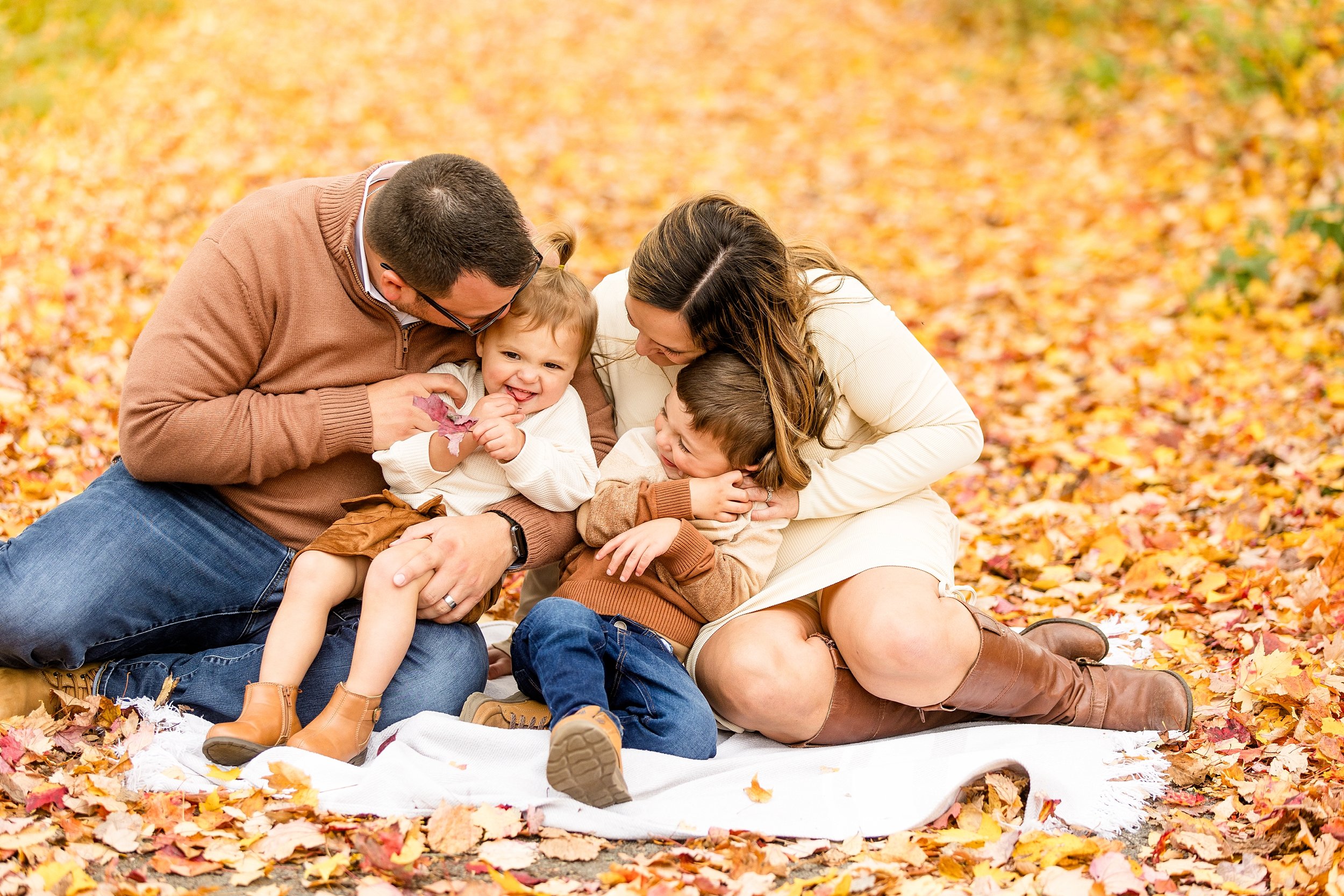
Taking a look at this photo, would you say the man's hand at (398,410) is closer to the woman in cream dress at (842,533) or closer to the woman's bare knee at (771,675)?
the woman in cream dress at (842,533)

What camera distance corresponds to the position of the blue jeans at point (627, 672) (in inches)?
103

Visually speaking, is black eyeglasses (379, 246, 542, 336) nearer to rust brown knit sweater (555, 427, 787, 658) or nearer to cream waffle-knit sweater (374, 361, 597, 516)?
cream waffle-knit sweater (374, 361, 597, 516)

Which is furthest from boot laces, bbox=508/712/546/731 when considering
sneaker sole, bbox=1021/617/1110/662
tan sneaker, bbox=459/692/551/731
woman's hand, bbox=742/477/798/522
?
sneaker sole, bbox=1021/617/1110/662

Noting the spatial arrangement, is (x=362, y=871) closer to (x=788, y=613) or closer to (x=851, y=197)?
(x=788, y=613)

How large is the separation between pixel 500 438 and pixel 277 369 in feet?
1.95

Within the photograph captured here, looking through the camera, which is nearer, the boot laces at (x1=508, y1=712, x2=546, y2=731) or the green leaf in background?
the boot laces at (x1=508, y1=712, x2=546, y2=731)

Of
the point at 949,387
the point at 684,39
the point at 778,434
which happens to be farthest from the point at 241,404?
the point at 684,39

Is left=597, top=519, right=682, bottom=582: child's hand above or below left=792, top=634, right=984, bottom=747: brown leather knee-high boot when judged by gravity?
above

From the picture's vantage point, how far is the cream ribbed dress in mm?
2826

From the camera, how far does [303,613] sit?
2.67 metres

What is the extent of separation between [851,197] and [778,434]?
539 cm

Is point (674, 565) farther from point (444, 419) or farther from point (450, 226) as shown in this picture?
point (450, 226)

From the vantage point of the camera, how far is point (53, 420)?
424 cm

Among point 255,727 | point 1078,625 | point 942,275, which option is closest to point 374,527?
point 255,727
